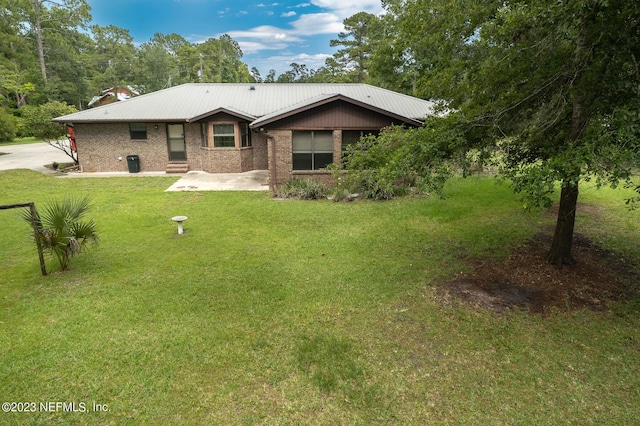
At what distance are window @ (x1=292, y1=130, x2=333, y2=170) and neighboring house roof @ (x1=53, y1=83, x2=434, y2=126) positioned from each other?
234 cm

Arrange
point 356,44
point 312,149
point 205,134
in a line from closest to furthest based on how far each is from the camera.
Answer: point 312,149 < point 205,134 < point 356,44

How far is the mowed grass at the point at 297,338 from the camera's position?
3.84m

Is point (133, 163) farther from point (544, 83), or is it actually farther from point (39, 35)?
point (39, 35)

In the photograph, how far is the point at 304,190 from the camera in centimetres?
1326

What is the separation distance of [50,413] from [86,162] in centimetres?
1797

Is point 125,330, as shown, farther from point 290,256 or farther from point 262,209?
point 262,209

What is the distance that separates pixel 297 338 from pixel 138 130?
17.3 m

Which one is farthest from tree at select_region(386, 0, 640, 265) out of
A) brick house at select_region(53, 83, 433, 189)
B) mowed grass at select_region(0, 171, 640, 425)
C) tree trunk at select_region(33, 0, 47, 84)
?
tree trunk at select_region(33, 0, 47, 84)

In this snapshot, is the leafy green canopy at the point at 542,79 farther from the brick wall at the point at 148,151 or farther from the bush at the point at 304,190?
the brick wall at the point at 148,151

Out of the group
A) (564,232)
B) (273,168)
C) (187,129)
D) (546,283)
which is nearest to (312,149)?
(273,168)

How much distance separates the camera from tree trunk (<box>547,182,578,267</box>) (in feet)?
21.2

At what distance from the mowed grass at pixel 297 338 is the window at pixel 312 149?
5.83 meters

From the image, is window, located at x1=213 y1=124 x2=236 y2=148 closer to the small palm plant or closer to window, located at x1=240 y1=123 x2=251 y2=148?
window, located at x1=240 y1=123 x2=251 y2=148

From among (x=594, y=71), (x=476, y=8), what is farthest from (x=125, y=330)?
(x=594, y=71)
